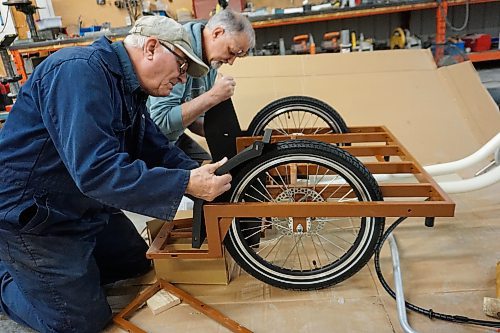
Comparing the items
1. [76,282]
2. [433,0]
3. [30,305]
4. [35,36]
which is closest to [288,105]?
[76,282]

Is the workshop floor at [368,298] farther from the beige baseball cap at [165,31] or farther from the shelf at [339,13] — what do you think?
the shelf at [339,13]

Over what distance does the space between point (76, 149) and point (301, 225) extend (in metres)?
0.86

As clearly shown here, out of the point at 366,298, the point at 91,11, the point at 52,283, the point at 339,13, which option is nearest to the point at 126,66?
the point at 52,283

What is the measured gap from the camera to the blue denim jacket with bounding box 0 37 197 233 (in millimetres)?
1129

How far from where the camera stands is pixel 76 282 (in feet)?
4.66

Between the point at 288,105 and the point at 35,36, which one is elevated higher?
the point at 35,36

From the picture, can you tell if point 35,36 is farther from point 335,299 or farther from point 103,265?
point 335,299

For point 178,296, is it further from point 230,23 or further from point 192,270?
point 230,23

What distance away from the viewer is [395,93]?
3.17m

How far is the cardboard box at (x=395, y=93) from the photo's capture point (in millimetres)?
2834

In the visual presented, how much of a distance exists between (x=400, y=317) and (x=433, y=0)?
316 centimetres

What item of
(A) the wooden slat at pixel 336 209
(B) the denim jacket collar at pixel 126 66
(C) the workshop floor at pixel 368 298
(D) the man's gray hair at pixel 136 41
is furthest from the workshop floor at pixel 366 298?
(D) the man's gray hair at pixel 136 41

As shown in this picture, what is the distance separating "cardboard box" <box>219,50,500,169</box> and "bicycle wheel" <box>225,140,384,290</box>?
1.27 meters

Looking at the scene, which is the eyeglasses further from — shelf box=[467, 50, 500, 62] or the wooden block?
shelf box=[467, 50, 500, 62]
